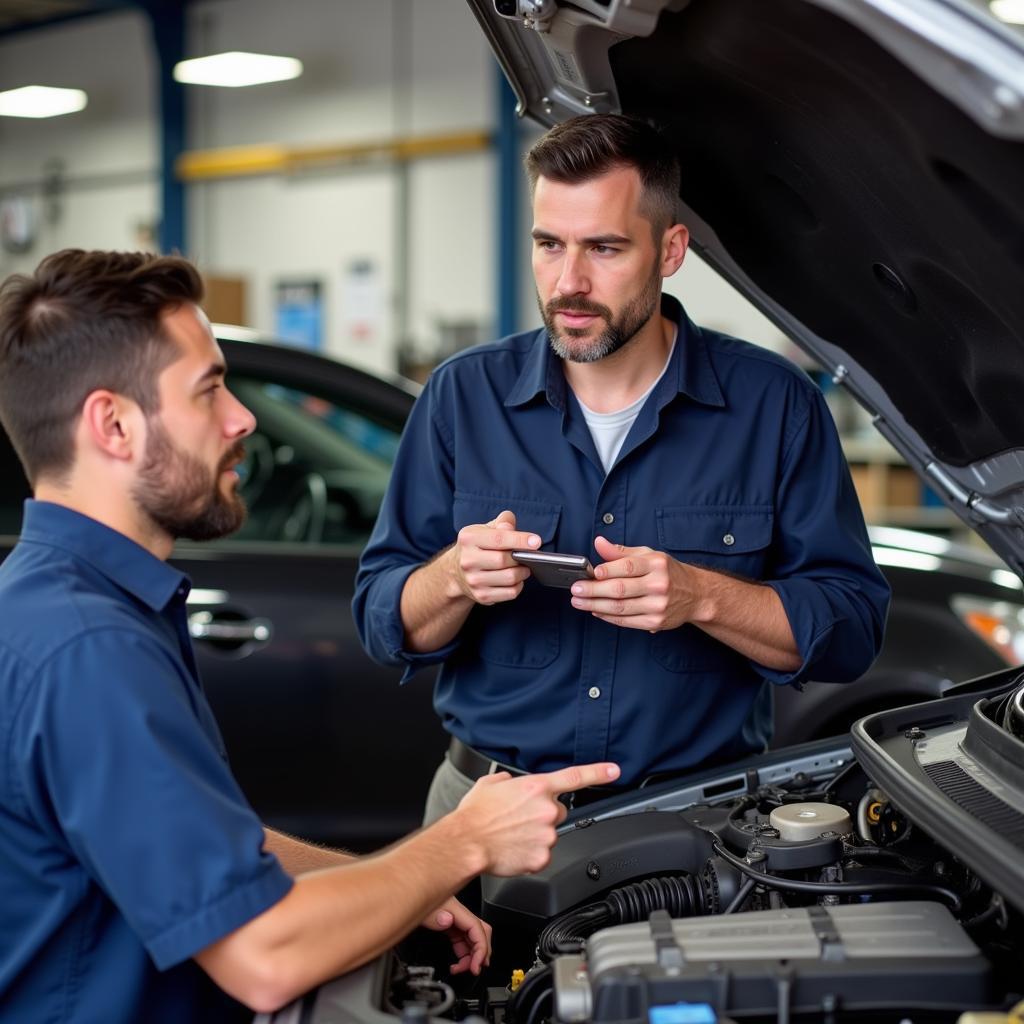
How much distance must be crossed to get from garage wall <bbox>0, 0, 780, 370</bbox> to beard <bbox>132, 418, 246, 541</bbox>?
25.0 feet

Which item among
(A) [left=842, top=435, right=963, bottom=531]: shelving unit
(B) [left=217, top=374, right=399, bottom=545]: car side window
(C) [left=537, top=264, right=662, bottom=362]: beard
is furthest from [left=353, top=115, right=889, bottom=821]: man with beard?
(A) [left=842, top=435, right=963, bottom=531]: shelving unit

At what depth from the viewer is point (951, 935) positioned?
1.34 metres

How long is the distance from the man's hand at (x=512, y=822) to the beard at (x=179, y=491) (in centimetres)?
40

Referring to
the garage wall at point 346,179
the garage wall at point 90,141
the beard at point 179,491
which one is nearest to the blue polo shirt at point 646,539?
the beard at point 179,491

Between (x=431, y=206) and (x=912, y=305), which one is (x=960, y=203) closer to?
(x=912, y=305)

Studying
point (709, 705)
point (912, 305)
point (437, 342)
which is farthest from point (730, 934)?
point (437, 342)

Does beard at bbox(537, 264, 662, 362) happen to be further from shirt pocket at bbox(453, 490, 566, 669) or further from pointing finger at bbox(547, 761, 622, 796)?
pointing finger at bbox(547, 761, 622, 796)

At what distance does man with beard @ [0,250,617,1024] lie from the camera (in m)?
1.22

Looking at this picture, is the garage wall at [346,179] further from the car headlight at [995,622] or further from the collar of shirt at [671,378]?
the collar of shirt at [671,378]

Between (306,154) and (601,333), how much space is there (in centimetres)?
957

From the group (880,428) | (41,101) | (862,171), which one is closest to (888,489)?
(880,428)

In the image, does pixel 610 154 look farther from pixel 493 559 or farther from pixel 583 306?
pixel 493 559

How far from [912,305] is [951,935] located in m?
0.79

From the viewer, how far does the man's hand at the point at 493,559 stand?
176cm
